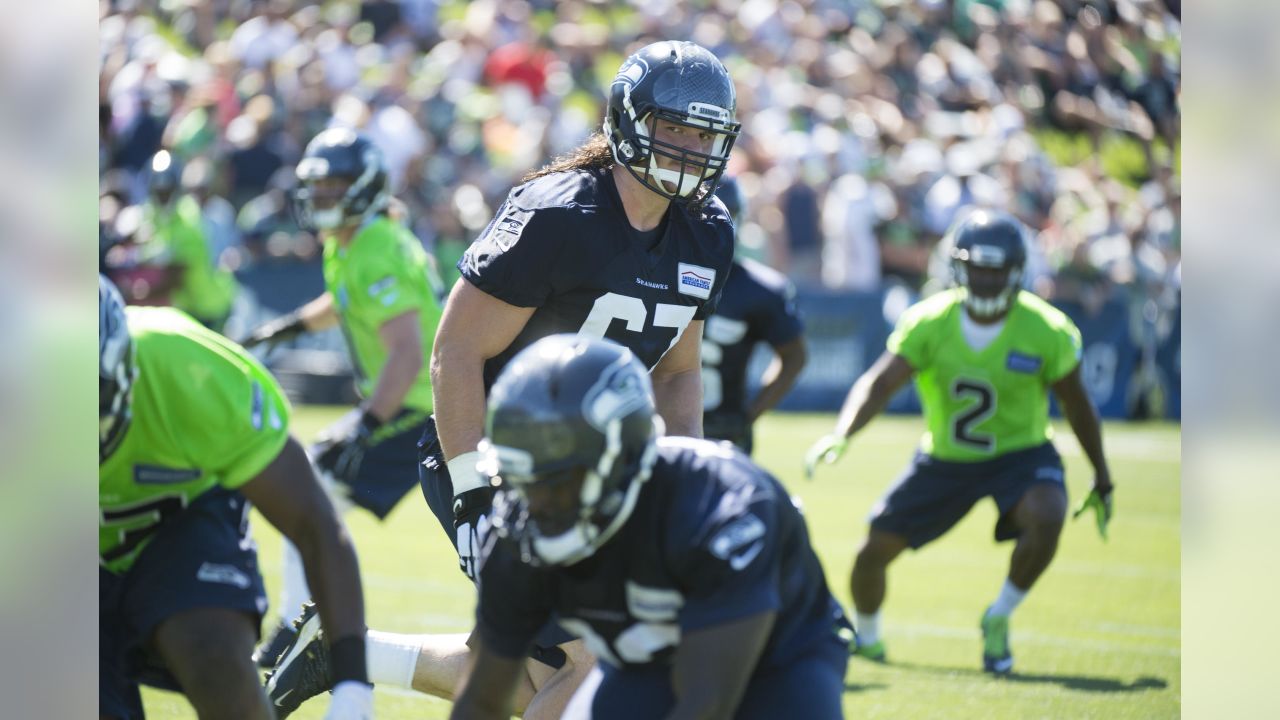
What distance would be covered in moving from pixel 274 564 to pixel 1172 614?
189 inches

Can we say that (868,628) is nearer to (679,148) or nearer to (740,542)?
(679,148)

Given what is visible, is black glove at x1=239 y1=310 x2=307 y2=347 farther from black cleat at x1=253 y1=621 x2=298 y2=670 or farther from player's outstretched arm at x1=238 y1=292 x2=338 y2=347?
black cleat at x1=253 y1=621 x2=298 y2=670

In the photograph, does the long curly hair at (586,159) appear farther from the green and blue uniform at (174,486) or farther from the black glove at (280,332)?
the black glove at (280,332)

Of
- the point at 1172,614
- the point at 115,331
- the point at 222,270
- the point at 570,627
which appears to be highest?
the point at 115,331

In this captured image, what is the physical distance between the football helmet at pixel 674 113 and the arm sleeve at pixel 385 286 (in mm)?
3113

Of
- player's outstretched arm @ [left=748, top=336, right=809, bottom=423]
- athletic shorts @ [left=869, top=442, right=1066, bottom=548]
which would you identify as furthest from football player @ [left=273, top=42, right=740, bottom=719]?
player's outstretched arm @ [left=748, top=336, right=809, bottom=423]

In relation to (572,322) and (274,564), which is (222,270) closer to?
(274,564)

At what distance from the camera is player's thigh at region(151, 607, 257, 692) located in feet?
11.8

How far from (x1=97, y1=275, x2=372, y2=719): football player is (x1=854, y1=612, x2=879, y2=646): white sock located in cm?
397

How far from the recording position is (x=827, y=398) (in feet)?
54.6

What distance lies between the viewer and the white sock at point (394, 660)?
5.04 m

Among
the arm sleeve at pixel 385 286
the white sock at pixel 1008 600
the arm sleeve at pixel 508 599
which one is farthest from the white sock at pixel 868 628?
the arm sleeve at pixel 508 599

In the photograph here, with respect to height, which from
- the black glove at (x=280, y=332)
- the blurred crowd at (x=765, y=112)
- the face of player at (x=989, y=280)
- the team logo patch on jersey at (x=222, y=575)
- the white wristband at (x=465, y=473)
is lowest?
the blurred crowd at (x=765, y=112)
